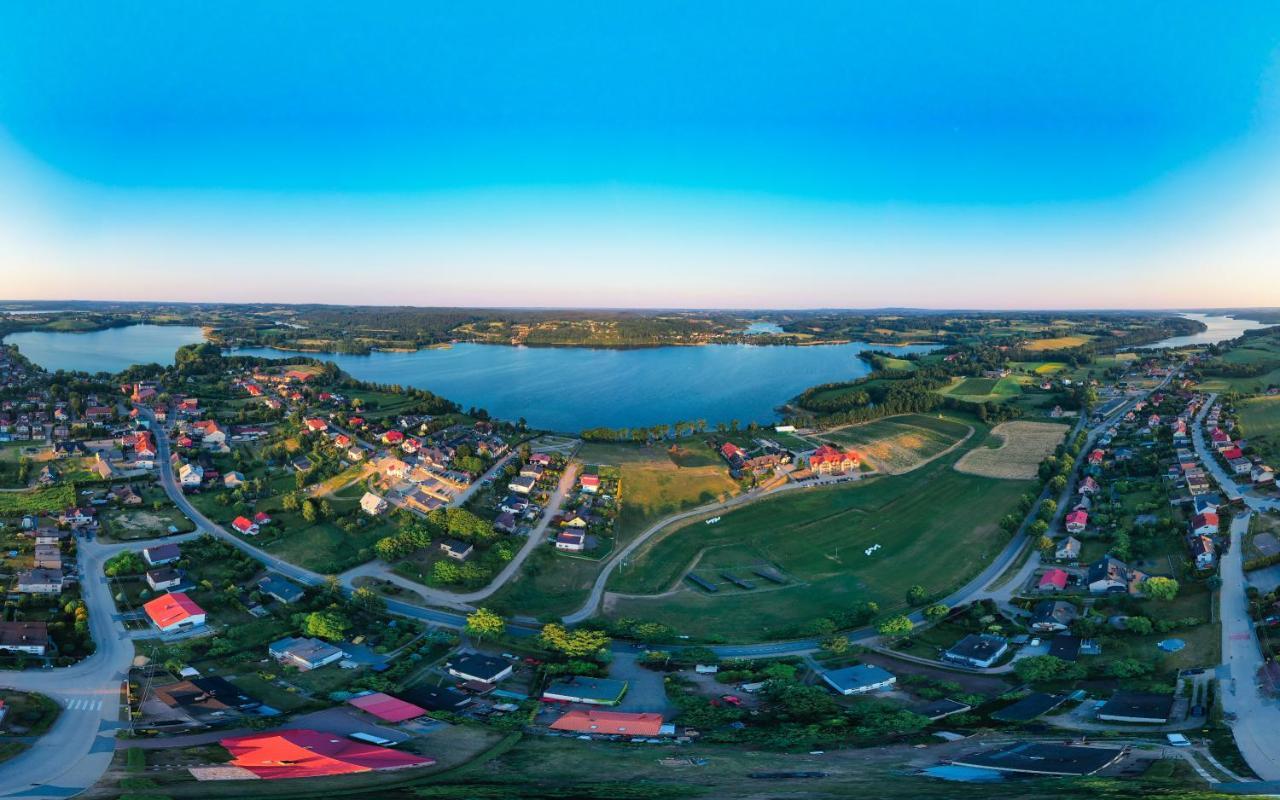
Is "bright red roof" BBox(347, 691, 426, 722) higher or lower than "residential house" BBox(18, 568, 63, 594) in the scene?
lower

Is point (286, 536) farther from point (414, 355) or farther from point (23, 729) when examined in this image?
point (414, 355)

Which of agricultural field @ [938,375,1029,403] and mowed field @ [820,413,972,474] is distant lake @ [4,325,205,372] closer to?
mowed field @ [820,413,972,474]

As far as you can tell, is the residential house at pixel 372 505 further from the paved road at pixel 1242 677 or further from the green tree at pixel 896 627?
the paved road at pixel 1242 677

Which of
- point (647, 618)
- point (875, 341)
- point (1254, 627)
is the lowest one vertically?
point (647, 618)

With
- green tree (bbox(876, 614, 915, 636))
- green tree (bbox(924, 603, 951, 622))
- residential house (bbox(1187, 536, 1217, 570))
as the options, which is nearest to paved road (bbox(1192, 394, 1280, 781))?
residential house (bbox(1187, 536, 1217, 570))

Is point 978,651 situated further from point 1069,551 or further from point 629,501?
point 629,501

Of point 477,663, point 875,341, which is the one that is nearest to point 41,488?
point 477,663

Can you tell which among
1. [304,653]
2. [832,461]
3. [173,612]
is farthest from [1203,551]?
[173,612]

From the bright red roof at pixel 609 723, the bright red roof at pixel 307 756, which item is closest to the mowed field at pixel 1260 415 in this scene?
the bright red roof at pixel 609 723
